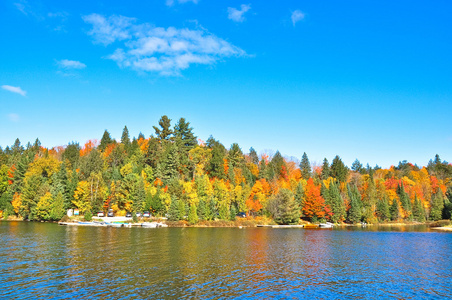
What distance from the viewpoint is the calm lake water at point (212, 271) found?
86.6 feet

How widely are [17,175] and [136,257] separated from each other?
10552 cm

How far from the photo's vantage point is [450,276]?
112 ft

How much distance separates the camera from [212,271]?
33.8 metres

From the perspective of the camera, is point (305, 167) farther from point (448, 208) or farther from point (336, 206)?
point (448, 208)

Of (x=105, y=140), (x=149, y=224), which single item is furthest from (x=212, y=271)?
(x=105, y=140)

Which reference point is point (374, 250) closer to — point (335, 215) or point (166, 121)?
point (335, 215)

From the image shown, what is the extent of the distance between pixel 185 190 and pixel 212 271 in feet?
246

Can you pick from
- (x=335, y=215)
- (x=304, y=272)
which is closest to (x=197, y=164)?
(x=335, y=215)

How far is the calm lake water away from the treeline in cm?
5697

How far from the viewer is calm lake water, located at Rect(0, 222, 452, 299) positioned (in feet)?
86.6

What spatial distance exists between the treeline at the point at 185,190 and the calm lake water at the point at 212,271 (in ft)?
187

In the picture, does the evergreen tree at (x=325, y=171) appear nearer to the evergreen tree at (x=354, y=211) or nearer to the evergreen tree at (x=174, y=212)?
the evergreen tree at (x=354, y=211)

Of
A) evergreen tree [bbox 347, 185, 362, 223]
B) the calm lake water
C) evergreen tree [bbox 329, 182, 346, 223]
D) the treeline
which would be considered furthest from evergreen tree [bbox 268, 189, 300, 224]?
the calm lake water

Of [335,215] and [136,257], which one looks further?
[335,215]
